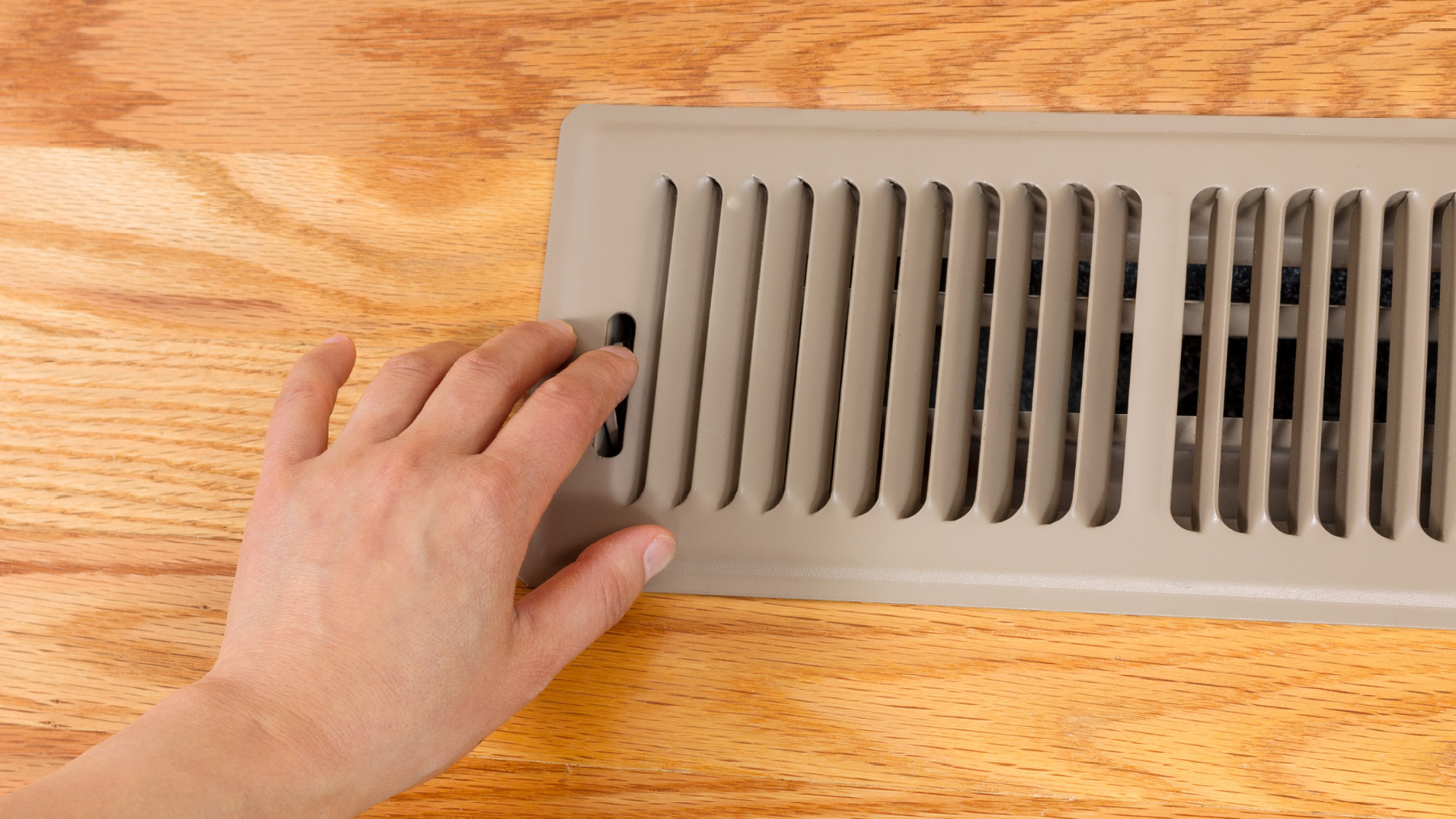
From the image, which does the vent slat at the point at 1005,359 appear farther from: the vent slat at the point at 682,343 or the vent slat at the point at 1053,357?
the vent slat at the point at 682,343

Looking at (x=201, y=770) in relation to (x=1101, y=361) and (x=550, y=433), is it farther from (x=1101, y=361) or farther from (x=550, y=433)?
(x=1101, y=361)

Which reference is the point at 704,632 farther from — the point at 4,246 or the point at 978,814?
the point at 4,246

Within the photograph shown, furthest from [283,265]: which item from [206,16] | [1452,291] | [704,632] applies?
[1452,291]

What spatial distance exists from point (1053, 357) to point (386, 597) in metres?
0.35

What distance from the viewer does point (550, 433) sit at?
46 centimetres

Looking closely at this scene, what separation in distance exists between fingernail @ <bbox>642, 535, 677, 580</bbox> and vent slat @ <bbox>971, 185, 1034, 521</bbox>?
16cm

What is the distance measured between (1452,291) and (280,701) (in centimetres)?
60

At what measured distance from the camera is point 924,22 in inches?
21.1

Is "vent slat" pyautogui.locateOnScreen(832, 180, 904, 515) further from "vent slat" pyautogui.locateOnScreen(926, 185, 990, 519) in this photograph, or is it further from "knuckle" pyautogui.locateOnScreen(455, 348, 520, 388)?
"knuckle" pyautogui.locateOnScreen(455, 348, 520, 388)

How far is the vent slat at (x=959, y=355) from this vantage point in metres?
0.49

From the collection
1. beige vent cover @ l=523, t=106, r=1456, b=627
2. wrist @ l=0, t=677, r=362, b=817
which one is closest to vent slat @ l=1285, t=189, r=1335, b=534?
beige vent cover @ l=523, t=106, r=1456, b=627

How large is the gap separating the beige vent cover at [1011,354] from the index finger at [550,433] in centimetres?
3

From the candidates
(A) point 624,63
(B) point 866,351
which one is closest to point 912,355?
(B) point 866,351

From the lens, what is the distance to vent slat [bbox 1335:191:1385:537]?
0.47 m
